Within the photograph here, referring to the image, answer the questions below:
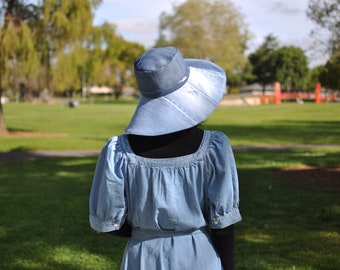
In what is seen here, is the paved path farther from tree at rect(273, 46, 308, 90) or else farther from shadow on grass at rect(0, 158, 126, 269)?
tree at rect(273, 46, 308, 90)

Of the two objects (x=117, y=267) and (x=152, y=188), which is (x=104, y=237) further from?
(x=152, y=188)

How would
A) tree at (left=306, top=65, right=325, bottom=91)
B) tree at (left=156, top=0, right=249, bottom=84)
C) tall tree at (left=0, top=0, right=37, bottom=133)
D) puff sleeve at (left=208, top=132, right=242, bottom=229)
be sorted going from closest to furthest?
puff sleeve at (left=208, top=132, right=242, bottom=229) → tree at (left=306, top=65, right=325, bottom=91) → tall tree at (left=0, top=0, right=37, bottom=133) → tree at (left=156, top=0, right=249, bottom=84)

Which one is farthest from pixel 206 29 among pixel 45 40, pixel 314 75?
pixel 45 40

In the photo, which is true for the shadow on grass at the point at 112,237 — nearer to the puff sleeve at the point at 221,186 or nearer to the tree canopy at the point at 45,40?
the puff sleeve at the point at 221,186

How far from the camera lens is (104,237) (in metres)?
5.99

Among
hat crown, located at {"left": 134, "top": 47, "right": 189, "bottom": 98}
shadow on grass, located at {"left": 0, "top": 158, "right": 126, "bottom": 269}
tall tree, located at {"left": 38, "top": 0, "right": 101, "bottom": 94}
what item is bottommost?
shadow on grass, located at {"left": 0, "top": 158, "right": 126, "bottom": 269}

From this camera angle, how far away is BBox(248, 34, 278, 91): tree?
83.8 metres

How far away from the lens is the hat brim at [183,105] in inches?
84.1

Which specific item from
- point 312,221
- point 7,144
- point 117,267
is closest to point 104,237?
point 117,267

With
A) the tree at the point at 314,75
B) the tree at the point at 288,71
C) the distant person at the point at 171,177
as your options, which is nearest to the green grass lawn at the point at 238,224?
the tree at the point at 314,75

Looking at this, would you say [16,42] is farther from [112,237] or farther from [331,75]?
[112,237]

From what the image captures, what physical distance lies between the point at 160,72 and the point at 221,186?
524 millimetres

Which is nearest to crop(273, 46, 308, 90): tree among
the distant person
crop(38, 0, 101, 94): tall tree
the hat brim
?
crop(38, 0, 101, 94): tall tree

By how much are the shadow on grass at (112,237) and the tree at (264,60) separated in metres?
73.3
